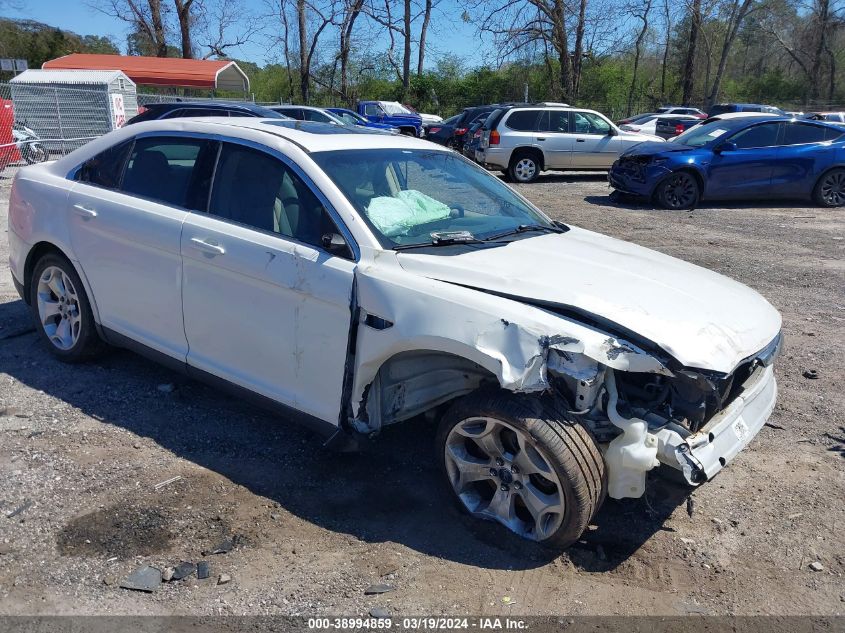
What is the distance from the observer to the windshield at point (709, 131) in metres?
13.2

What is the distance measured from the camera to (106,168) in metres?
4.73

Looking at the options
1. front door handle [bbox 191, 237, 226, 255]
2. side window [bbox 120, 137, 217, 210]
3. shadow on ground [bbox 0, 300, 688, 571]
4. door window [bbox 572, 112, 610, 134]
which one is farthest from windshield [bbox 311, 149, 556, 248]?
door window [bbox 572, 112, 610, 134]

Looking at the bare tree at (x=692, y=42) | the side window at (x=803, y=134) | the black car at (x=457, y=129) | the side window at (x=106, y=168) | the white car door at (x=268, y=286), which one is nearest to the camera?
the white car door at (x=268, y=286)

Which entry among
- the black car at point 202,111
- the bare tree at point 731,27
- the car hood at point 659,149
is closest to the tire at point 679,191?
the car hood at point 659,149

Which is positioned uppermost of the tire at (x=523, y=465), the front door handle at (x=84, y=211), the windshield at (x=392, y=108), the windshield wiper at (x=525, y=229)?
the windshield at (x=392, y=108)

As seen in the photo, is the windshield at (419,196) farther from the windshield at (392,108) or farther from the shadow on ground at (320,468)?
the windshield at (392,108)

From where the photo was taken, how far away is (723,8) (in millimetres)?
43188

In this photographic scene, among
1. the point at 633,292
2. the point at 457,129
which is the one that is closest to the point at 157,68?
the point at 457,129

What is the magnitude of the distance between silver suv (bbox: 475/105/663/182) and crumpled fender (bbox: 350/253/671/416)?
46.0 ft

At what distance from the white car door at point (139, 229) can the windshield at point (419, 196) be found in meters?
0.96

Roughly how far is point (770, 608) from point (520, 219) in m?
2.41

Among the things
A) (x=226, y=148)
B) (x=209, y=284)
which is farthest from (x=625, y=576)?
(x=226, y=148)

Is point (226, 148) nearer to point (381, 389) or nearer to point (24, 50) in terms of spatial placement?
point (381, 389)

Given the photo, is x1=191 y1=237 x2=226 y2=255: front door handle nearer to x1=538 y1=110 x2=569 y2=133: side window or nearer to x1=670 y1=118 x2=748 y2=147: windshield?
x1=670 y1=118 x2=748 y2=147: windshield
